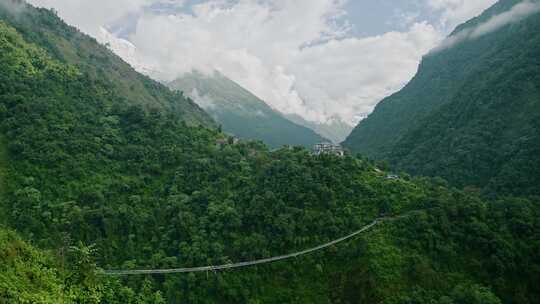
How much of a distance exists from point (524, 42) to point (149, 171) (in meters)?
88.5

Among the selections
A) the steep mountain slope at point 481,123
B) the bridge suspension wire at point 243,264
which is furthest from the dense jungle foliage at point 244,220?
the steep mountain slope at point 481,123

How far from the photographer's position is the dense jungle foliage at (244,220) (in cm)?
3591

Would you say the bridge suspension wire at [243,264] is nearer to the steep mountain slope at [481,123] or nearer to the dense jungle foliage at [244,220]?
the dense jungle foliage at [244,220]

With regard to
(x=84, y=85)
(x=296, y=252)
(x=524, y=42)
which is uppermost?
(x=524, y=42)

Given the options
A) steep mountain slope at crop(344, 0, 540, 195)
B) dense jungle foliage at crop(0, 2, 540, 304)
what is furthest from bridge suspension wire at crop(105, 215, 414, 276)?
steep mountain slope at crop(344, 0, 540, 195)

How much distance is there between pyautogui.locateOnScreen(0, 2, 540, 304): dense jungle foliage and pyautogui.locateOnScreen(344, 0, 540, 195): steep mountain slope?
25.5 m

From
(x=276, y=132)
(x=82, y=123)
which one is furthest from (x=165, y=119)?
(x=276, y=132)

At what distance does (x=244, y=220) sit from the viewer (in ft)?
134

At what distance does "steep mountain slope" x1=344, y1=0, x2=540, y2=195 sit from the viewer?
67.6m

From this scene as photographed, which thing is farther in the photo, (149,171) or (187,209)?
(149,171)

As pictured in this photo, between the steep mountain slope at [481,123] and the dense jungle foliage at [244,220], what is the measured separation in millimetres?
25470

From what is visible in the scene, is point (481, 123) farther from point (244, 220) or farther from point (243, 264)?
point (243, 264)

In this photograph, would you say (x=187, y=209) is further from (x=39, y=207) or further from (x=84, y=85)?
(x=84, y=85)

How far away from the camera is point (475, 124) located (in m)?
80.6
